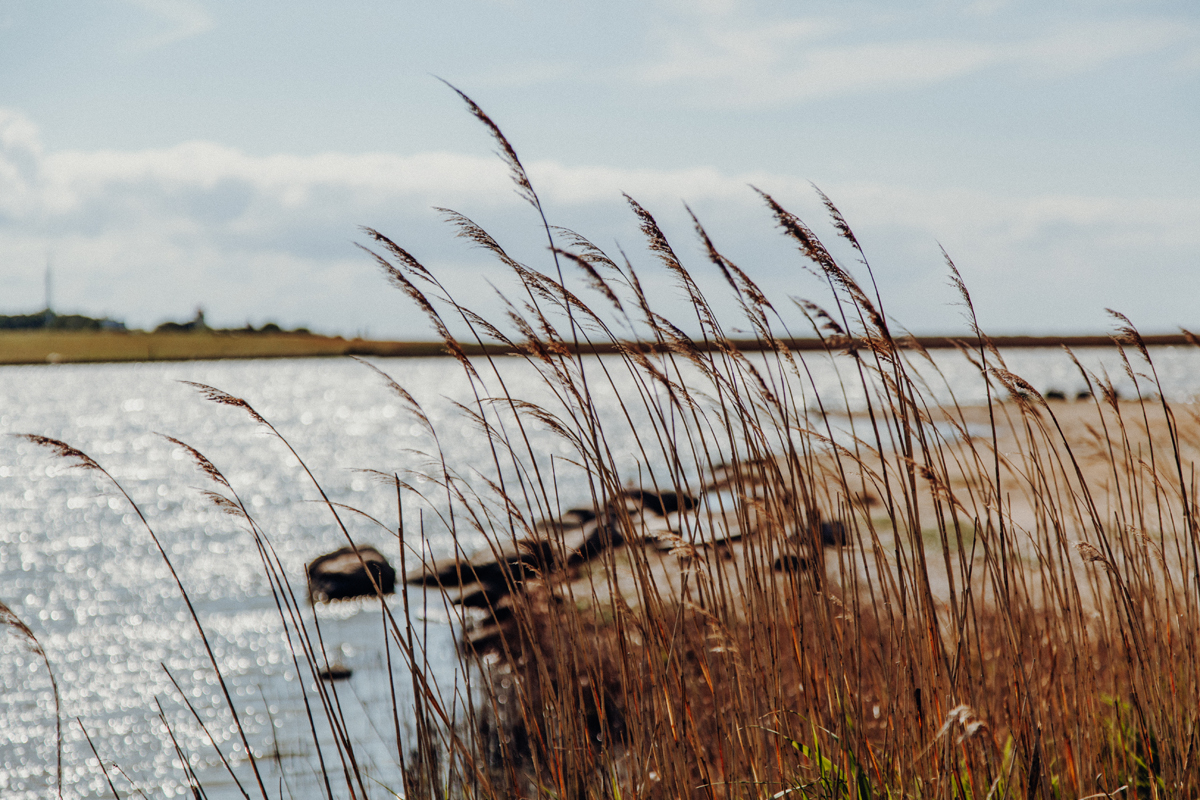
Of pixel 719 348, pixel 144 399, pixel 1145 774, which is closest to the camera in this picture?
pixel 719 348

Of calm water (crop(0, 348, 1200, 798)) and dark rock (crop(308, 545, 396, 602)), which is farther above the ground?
dark rock (crop(308, 545, 396, 602))

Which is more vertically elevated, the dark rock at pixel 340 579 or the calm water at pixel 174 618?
the dark rock at pixel 340 579

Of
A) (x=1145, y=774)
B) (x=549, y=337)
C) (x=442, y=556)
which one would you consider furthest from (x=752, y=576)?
(x=442, y=556)

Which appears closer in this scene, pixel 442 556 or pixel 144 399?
pixel 442 556

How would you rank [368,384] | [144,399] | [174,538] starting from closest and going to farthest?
[174,538] < [144,399] < [368,384]

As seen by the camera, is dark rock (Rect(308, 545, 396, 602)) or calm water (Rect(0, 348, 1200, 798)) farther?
dark rock (Rect(308, 545, 396, 602))

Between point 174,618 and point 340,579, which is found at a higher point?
point 340,579

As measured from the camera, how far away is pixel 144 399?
262 ft

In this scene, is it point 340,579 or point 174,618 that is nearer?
point 340,579

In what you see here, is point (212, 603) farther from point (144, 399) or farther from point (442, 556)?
point (144, 399)

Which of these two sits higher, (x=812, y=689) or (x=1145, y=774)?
(x=812, y=689)

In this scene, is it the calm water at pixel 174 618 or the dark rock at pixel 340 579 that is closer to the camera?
the calm water at pixel 174 618

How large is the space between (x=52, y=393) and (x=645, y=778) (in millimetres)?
95693

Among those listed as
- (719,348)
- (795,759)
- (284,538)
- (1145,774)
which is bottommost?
(284,538)
